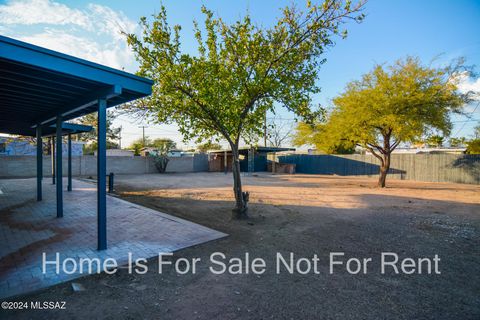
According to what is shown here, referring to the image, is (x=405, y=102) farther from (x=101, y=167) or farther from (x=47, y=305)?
(x=47, y=305)

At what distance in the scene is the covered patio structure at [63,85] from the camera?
309 cm

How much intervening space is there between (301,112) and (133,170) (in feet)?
67.6

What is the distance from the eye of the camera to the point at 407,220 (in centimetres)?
689

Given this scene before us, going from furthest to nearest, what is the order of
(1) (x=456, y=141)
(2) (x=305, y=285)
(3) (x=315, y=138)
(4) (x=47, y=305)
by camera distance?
(1) (x=456, y=141) < (3) (x=315, y=138) < (2) (x=305, y=285) < (4) (x=47, y=305)

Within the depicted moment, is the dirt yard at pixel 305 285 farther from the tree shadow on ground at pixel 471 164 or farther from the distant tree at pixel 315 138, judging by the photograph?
the tree shadow on ground at pixel 471 164

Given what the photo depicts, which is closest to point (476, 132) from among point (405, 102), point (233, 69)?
point (405, 102)

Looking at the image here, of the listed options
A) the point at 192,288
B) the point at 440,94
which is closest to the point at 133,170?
the point at 192,288

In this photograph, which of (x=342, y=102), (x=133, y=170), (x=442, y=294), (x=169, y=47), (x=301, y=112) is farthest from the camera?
(x=133, y=170)

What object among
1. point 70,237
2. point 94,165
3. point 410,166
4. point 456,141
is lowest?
point 70,237

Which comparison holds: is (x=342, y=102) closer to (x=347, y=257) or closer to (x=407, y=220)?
(x=407, y=220)

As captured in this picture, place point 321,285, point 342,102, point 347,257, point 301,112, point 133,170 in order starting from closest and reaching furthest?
1. point 321,285
2. point 347,257
3. point 301,112
4. point 342,102
5. point 133,170

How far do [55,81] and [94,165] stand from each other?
18847 millimetres

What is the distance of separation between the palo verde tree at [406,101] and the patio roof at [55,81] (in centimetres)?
1174

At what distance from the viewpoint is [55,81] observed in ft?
12.9
